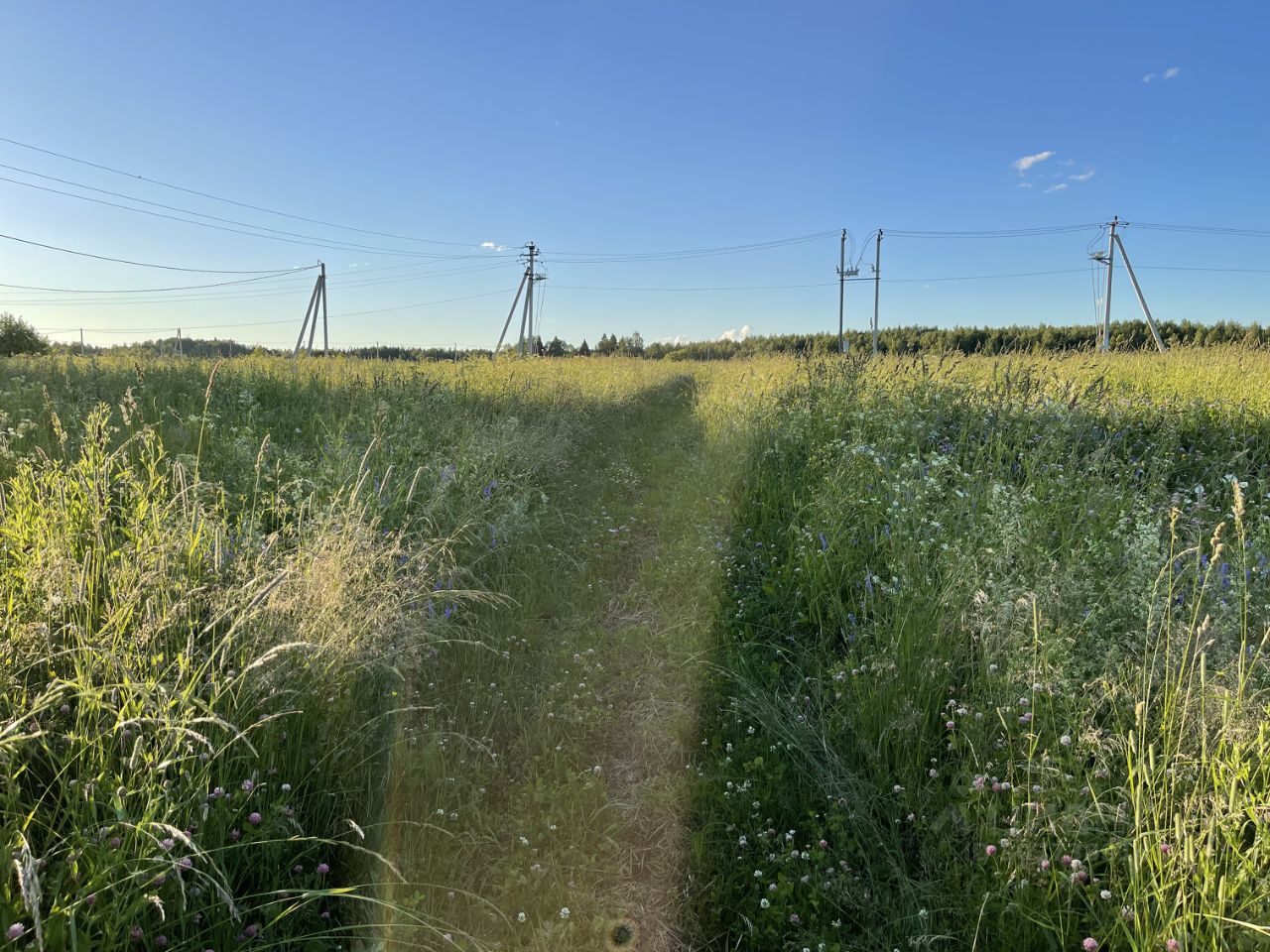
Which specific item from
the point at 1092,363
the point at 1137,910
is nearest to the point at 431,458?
the point at 1137,910

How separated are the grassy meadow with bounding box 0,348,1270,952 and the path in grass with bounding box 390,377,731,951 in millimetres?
15

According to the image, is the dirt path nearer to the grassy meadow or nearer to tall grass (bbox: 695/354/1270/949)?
the grassy meadow

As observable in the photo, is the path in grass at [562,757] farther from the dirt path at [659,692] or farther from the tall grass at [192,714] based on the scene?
the tall grass at [192,714]

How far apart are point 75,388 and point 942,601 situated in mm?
8420

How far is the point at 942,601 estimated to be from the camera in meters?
2.86

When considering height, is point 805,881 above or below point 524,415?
below

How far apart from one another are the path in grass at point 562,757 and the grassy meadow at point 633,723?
2cm

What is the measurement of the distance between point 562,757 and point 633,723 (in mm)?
432

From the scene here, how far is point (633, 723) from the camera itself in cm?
294

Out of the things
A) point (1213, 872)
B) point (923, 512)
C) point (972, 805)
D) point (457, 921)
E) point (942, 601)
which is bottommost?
point (457, 921)

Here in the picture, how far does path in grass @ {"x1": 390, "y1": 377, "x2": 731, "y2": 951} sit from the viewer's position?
6.57 ft

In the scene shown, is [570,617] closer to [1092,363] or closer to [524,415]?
[524,415]

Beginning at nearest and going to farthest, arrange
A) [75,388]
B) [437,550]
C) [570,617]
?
[437,550], [570,617], [75,388]

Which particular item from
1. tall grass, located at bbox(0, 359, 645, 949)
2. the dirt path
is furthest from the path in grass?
tall grass, located at bbox(0, 359, 645, 949)
